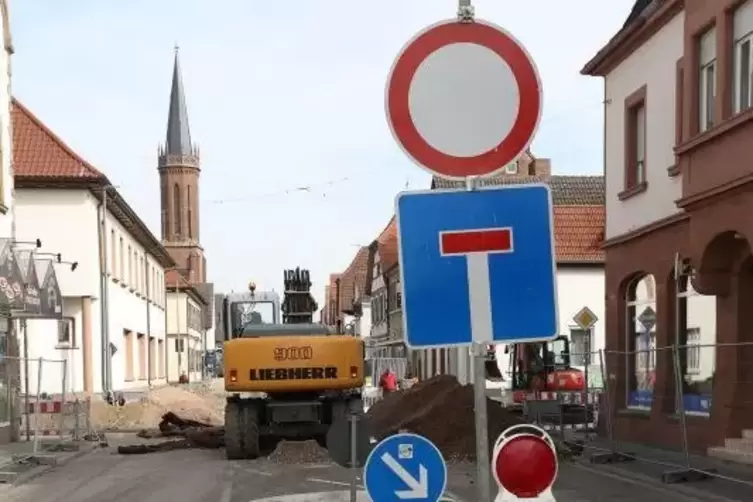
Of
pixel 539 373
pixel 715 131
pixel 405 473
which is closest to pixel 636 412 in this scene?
pixel 715 131

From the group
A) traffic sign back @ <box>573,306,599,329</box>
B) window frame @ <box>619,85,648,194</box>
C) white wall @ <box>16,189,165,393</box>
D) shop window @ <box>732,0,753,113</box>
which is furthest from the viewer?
white wall @ <box>16,189,165,393</box>

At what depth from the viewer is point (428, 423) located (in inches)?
699

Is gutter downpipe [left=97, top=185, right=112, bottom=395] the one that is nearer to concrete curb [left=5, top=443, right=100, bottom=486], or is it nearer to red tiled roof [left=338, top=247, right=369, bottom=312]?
concrete curb [left=5, top=443, right=100, bottom=486]

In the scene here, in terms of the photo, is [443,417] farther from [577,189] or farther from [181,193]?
[181,193]

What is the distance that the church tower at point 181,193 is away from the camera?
118 m

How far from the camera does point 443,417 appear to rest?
17844 millimetres

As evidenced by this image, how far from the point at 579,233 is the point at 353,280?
50.1 meters

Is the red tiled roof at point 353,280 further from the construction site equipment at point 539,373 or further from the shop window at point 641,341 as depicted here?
the shop window at point 641,341

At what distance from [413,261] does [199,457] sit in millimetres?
15340

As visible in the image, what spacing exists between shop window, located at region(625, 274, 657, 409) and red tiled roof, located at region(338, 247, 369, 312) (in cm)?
6298

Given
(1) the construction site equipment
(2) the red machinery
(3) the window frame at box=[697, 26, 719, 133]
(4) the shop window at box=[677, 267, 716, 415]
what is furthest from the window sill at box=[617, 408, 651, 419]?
(2) the red machinery

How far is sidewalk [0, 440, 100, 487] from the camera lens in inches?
595

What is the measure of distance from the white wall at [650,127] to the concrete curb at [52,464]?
11.5 metres

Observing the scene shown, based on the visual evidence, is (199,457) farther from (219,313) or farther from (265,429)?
(219,313)
